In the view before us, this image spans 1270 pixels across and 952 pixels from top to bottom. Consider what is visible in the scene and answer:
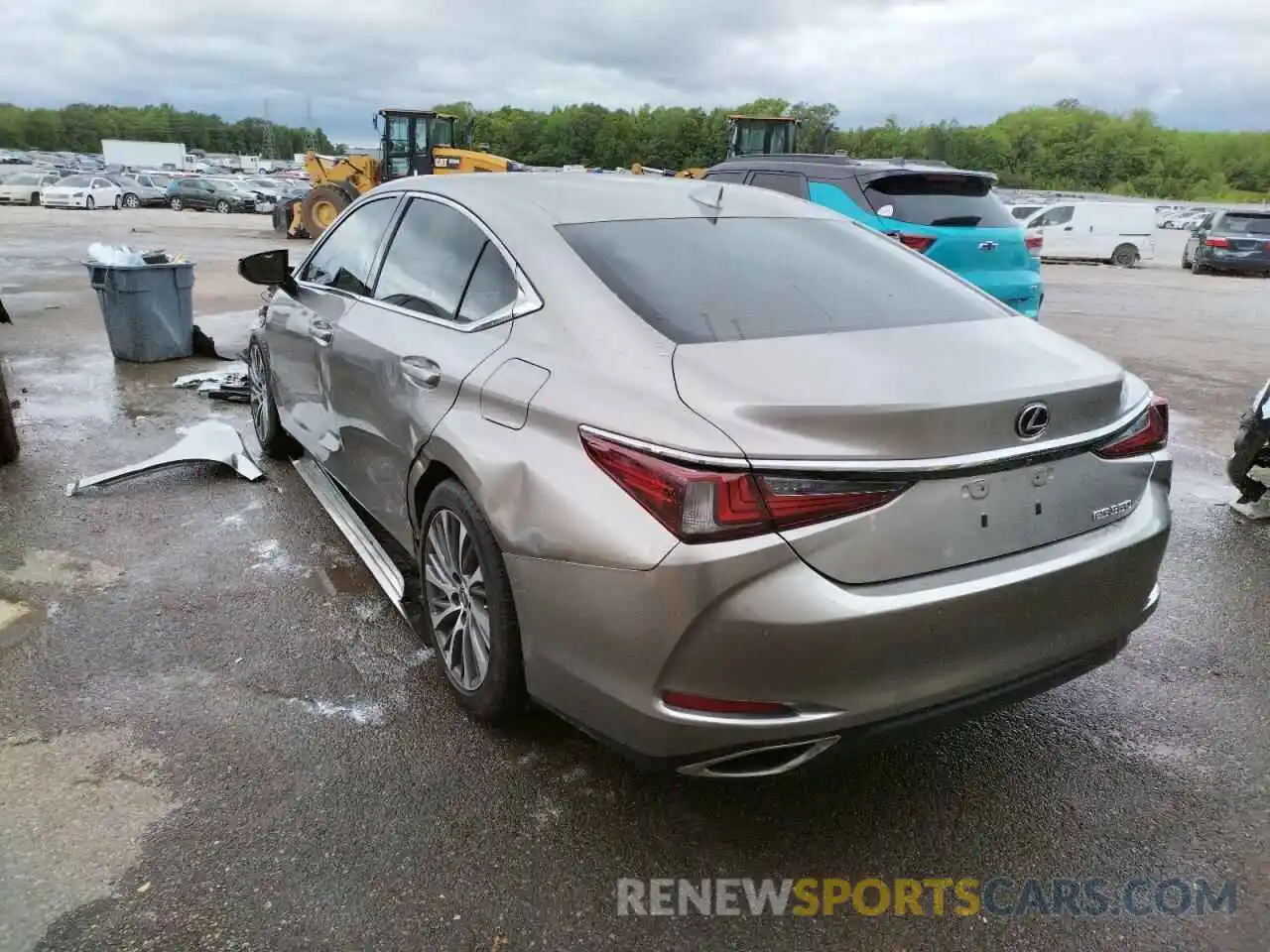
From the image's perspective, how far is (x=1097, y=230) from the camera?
25703 millimetres

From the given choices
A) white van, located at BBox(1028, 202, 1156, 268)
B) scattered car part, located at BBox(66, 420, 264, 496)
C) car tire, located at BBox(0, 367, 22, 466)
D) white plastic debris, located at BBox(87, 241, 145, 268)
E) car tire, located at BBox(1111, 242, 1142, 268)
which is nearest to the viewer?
scattered car part, located at BBox(66, 420, 264, 496)

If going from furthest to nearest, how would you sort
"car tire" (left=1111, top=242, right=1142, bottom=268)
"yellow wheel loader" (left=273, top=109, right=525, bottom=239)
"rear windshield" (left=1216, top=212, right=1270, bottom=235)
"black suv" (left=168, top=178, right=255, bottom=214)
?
"black suv" (left=168, top=178, right=255, bottom=214), "car tire" (left=1111, top=242, right=1142, bottom=268), "rear windshield" (left=1216, top=212, right=1270, bottom=235), "yellow wheel loader" (left=273, top=109, right=525, bottom=239)

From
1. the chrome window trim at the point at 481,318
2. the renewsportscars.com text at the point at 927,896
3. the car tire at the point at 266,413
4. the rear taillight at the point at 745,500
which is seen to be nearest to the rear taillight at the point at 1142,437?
the rear taillight at the point at 745,500

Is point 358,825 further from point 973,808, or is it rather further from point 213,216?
point 213,216

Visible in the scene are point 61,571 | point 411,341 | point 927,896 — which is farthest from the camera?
point 61,571

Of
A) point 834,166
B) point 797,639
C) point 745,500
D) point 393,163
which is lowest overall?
point 797,639

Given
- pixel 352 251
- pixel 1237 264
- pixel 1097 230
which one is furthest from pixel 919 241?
pixel 1097 230

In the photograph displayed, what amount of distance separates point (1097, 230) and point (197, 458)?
1021 inches

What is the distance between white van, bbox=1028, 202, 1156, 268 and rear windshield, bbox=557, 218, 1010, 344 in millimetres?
24974

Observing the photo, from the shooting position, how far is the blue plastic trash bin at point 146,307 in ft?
26.8

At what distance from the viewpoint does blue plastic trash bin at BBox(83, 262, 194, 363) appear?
8.16 meters

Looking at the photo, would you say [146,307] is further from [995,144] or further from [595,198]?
[995,144]

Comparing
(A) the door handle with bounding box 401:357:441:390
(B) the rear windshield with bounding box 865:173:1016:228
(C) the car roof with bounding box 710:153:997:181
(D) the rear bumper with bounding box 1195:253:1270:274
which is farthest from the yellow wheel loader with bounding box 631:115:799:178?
(A) the door handle with bounding box 401:357:441:390

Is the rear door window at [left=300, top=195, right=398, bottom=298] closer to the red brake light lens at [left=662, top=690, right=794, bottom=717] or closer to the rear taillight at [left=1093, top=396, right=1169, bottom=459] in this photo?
the red brake light lens at [left=662, top=690, right=794, bottom=717]
